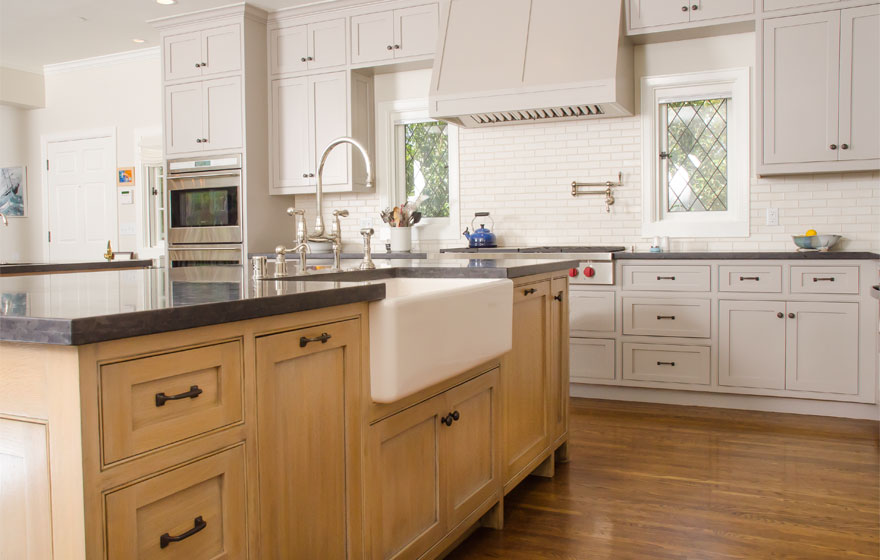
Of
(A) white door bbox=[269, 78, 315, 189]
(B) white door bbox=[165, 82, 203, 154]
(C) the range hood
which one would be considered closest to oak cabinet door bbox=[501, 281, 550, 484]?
(C) the range hood

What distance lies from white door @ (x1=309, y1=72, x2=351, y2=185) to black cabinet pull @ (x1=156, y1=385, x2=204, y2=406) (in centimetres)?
440

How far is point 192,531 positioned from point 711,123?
14.5 ft

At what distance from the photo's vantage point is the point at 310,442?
1663 mm

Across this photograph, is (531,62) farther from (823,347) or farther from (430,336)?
(430,336)

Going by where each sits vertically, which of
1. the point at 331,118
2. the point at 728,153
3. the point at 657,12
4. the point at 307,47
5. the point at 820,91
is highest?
the point at 307,47

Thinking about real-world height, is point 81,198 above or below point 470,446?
above

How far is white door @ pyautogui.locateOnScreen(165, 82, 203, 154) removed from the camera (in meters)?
5.88

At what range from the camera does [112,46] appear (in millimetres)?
6754

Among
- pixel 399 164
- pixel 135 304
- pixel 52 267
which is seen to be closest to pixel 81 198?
pixel 399 164

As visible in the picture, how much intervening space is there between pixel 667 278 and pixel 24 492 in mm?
3828

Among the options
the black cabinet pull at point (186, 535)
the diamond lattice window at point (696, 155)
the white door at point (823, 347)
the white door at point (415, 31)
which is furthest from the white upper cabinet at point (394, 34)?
the black cabinet pull at point (186, 535)

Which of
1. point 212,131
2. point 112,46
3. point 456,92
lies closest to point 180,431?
point 456,92

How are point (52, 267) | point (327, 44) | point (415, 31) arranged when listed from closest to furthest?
point (52, 267)
point (415, 31)
point (327, 44)

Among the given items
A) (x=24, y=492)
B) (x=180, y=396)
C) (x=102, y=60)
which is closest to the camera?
(x=24, y=492)
